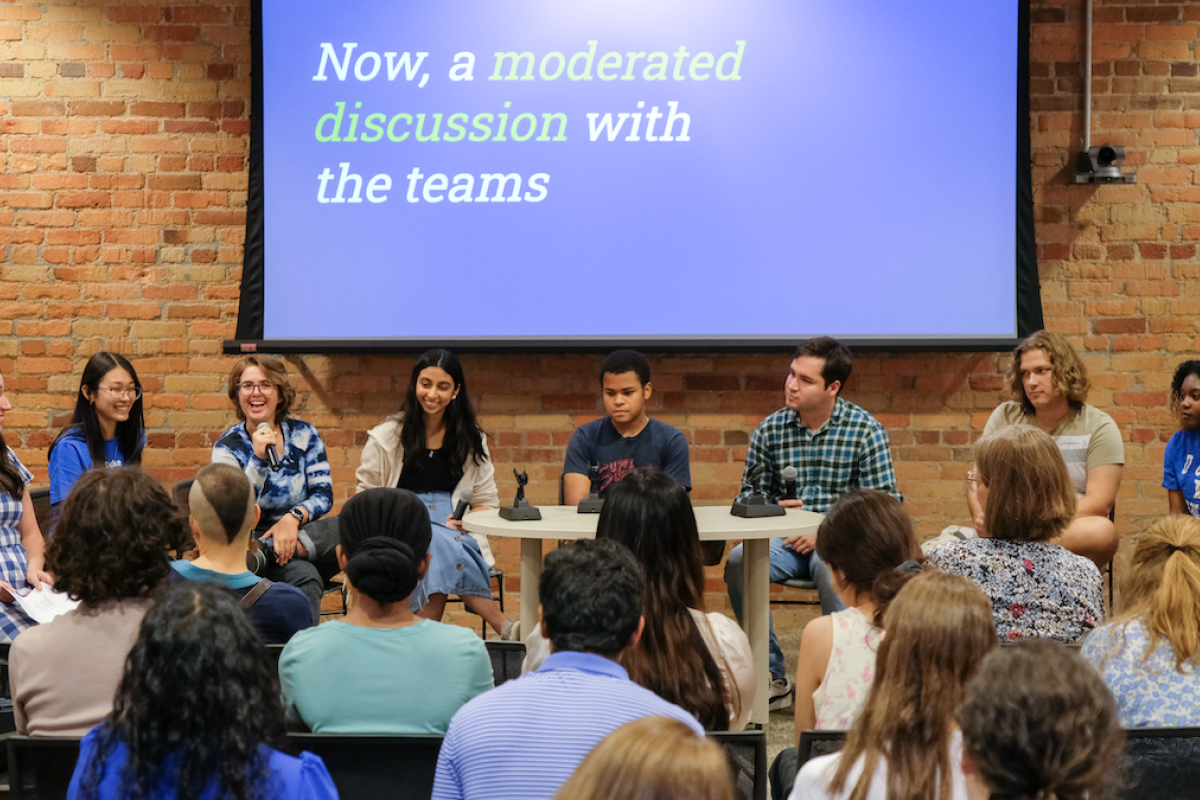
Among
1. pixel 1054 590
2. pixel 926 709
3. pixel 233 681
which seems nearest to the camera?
pixel 233 681

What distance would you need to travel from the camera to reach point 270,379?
368 centimetres

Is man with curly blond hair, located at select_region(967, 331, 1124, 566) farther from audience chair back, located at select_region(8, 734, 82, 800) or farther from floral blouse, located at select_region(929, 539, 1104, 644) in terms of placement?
audience chair back, located at select_region(8, 734, 82, 800)

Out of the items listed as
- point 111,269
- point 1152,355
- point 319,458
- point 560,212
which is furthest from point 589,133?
point 1152,355

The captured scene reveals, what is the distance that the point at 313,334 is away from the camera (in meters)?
4.30

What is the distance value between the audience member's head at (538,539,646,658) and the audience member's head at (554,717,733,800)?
583 mm

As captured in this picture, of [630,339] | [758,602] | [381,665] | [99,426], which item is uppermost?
[630,339]

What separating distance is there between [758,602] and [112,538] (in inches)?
71.3

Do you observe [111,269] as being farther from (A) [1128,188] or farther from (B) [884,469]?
(A) [1128,188]

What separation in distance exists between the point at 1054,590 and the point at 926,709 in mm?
1003

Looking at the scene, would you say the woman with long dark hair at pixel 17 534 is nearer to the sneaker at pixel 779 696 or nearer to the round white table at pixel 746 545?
the round white table at pixel 746 545

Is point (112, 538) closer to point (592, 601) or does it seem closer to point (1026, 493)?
point (592, 601)

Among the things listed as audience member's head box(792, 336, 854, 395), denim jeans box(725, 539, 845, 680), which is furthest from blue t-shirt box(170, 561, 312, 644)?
audience member's head box(792, 336, 854, 395)

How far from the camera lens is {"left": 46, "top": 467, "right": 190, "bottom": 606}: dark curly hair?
1.84 m

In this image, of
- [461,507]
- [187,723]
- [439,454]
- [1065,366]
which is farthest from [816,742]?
[1065,366]
